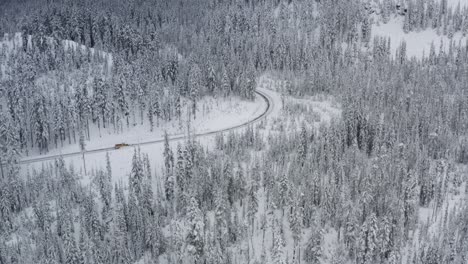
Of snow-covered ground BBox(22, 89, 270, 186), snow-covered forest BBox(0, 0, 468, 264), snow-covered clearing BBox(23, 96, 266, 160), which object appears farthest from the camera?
snow-covered clearing BBox(23, 96, 266, 160)

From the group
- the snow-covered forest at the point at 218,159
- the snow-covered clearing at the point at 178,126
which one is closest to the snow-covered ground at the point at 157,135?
the snow-covered clearing at the point at 178,126

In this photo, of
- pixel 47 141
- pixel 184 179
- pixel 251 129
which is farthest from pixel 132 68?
pixel 184 179

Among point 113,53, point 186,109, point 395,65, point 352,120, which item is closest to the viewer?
point 352,120

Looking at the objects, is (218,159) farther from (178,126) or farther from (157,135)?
(178,126)

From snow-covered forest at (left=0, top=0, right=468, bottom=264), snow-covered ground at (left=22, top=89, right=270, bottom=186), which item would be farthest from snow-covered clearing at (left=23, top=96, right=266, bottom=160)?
snow-covered forest at (left=0, top=0, right=468, bottom=264)

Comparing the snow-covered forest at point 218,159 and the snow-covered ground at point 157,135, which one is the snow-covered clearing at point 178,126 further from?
the snow-covered forest at point 218,159

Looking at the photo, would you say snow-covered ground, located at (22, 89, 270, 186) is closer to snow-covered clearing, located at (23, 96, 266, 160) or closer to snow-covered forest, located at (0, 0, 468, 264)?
snow-covered clearing, located at (23, 96, 266, 160)

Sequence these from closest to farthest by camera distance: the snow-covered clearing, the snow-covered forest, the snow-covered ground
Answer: the snow-covered forest < the snow-covered ground < the snow-covered clearing

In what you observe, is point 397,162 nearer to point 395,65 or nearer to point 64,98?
point 395,65
